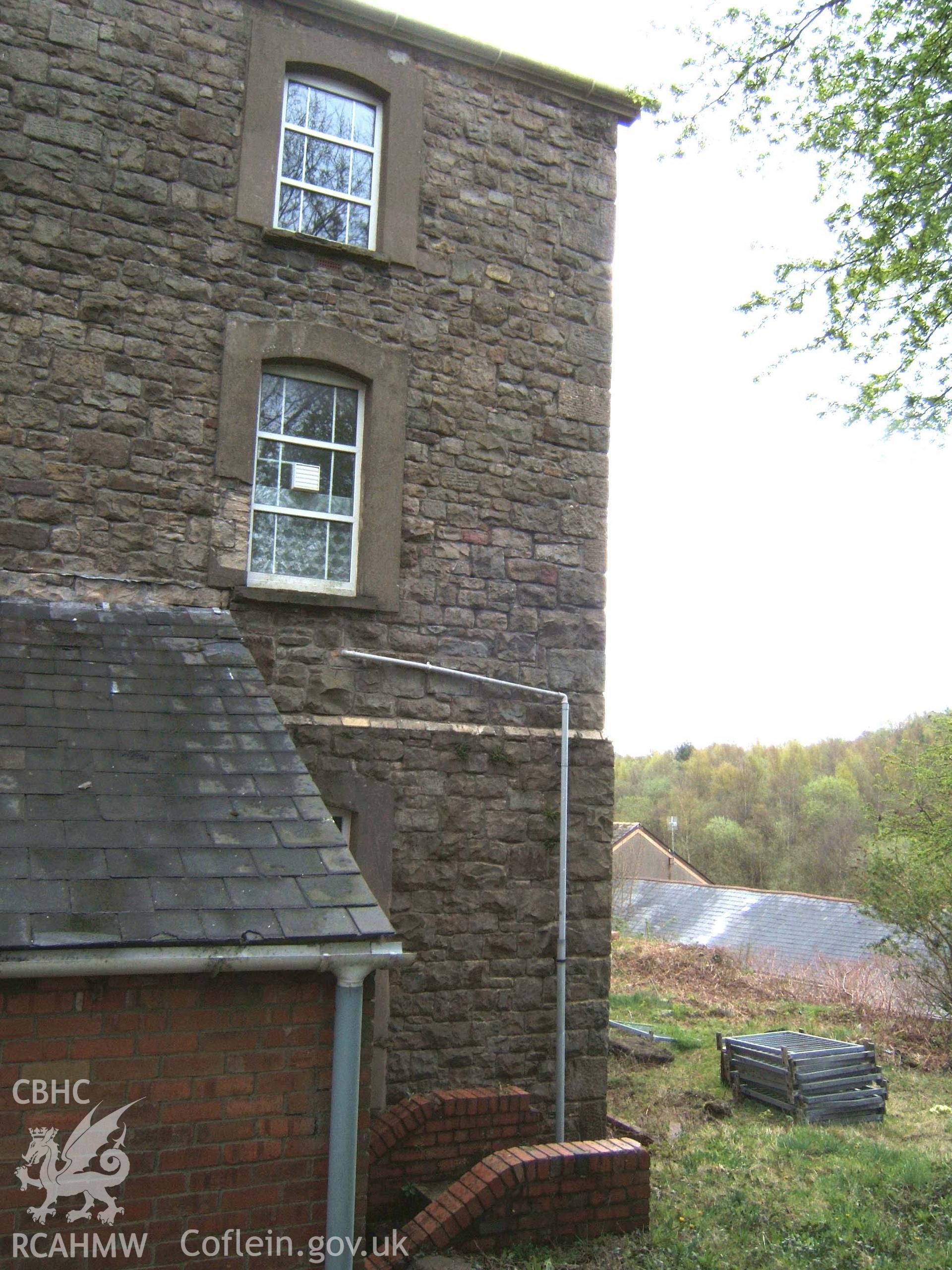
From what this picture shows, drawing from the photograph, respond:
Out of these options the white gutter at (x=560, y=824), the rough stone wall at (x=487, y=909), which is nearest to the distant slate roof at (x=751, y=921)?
the rough stone wall at (x=487, y=909)

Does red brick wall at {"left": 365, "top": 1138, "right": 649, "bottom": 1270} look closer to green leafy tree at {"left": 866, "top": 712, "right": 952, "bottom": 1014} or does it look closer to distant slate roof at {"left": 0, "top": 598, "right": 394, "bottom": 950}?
distant slate roof at {"left": 0, "top": 598, "right": 394, "bottom": 950}

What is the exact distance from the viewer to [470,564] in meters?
7.56

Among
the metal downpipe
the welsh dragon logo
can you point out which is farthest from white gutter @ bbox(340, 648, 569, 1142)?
the welsh dragon logo

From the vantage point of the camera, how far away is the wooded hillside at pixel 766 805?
45.5 m

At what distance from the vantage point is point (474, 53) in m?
8.02

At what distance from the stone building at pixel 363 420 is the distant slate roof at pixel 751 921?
13419 mm

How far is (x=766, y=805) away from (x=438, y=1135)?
2127 inches

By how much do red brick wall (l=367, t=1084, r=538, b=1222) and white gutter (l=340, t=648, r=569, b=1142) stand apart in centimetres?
46

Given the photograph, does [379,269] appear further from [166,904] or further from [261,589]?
[166,904]

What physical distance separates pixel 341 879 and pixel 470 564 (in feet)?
11.4

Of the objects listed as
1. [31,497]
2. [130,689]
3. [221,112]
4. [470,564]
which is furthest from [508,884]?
[221,112]

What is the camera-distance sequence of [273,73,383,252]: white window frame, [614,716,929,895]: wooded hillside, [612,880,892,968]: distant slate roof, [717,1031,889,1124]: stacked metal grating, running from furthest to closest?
1. [614,716,929,895]: wooded hillside
2. [612,880,892,968]: distant slate roof
3. [717,1031,889,1124]: stacked metal grating
4. [273,73,383,252]: white window frame

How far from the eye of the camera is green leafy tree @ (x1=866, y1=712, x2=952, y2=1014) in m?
13.4

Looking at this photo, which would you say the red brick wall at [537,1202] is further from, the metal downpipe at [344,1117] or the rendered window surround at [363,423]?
the rendered window surround at [363,423]
